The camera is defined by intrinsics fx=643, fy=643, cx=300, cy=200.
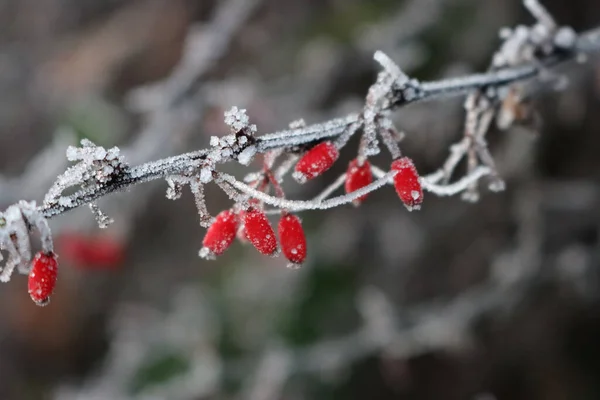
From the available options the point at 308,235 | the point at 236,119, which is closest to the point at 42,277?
the point at 236,119

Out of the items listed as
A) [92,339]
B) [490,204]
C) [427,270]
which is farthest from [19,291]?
[490,204]

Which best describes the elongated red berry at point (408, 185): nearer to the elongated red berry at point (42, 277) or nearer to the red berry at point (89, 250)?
the elongated red berry at point (42, 277)

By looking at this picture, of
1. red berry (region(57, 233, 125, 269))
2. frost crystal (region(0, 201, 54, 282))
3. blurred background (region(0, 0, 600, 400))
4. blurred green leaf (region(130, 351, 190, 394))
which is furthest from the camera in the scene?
blurred green leaf (region(130, 351, 190, 394))

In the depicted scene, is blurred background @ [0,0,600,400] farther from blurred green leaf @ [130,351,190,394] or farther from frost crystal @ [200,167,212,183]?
frost crystal @ [200,167,212,183]

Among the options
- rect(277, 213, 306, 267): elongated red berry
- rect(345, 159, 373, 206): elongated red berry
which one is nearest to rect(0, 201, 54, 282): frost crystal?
rect(277, 213, 306, 267): elongated red berry

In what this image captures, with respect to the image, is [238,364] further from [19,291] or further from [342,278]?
[19,291]

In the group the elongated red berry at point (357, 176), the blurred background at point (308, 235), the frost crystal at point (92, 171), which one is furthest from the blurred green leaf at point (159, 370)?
the frost crystal at point (92, 171)

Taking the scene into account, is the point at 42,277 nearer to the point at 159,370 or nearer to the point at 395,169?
the point at 395,169
